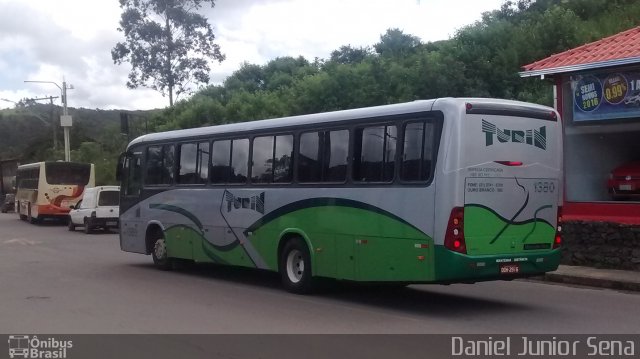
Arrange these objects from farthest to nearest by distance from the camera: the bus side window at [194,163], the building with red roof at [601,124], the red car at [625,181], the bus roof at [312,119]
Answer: the red car at [625,181], the building with red roof at [601,124], the bus side window at [194,163], the bus roof at [312,119]

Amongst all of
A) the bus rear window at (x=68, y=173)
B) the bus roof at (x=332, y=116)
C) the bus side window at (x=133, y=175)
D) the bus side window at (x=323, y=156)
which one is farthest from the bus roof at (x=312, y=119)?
the bus rear window at (x=68, y=173)

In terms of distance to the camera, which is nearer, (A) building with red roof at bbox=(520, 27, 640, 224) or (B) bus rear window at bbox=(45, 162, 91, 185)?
(A) building with red roof at bbox=(520, 27, 640, 224)

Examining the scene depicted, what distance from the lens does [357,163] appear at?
11.3 metres

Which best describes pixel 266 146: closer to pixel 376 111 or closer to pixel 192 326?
pixel 376 111

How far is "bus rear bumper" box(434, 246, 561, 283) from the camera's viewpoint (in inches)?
389

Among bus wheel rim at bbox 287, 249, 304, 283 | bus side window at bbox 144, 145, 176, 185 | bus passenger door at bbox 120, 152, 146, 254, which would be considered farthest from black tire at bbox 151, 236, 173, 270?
bus wheel rim at bbox 287, 249, 304, 283

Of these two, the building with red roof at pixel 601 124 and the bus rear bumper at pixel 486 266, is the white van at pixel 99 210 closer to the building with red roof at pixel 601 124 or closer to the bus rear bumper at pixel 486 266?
the building with red roof at pixel 601 124

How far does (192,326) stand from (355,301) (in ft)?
10.0

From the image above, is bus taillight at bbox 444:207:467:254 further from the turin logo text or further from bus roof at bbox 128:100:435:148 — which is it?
bus roof at bbox 128:100:435:148

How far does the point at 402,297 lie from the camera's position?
40.2 ft

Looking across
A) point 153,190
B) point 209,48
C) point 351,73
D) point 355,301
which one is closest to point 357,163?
point 355,301

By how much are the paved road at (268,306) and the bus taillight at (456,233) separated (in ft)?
3.25

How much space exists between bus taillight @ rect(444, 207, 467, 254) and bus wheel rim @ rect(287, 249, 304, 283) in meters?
3.32

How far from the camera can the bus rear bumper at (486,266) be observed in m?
9.88
